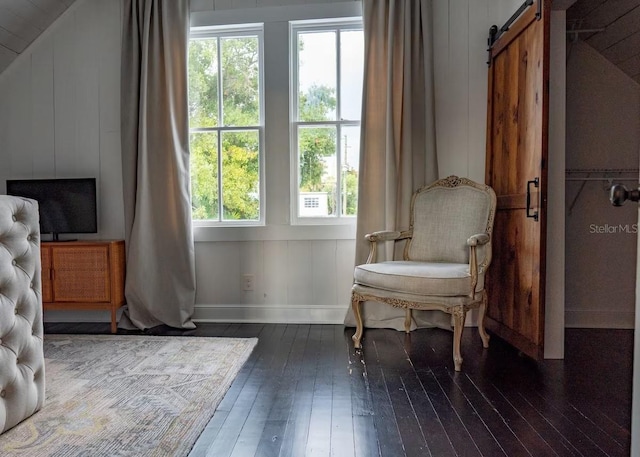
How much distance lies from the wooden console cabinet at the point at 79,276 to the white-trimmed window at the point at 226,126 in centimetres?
72

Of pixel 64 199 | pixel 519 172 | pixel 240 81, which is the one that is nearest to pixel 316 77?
pixel 240 81

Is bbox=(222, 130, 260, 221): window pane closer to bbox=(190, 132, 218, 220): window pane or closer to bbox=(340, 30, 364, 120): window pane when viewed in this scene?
bbox=(190, 132, 218, 220): window pane

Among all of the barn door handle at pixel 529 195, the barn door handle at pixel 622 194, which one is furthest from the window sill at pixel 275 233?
the barn door handle at pixel 622 194

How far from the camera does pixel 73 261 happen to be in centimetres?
286

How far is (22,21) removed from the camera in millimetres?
2965

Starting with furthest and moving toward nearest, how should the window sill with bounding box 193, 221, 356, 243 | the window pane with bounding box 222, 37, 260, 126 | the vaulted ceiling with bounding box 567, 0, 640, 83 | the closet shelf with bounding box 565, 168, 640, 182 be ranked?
1. the window pane with bounding box 222, 37, 260, 126
2. the window sill with bounding box 193, 221, 356, 243
3. the closet shelf with bounding box 565, 168, 640, 182
4. the vaulted ceiling with bounding box 567, 0, 640, 83

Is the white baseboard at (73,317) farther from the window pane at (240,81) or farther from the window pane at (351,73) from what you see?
the window pane at (351,73)

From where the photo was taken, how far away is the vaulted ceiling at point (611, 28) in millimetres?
2432

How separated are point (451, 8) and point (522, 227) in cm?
167

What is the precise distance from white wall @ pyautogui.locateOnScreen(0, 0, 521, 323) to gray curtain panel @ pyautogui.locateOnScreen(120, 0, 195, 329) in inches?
7.6

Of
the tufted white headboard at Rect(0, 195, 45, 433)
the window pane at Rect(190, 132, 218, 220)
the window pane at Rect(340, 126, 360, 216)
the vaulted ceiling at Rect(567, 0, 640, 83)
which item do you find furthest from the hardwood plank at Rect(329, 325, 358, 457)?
the vaulted ceiling at Rect(567, 0, 640, 83)

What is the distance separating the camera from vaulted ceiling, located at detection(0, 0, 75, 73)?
284 cm

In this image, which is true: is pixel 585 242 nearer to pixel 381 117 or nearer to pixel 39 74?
pixel 381 117

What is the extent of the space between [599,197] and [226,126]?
8.96 feet
